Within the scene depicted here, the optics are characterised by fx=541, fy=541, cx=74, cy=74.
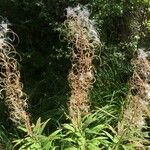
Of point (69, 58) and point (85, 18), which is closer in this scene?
point (85, 18)

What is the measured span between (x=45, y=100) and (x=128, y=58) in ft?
6.08

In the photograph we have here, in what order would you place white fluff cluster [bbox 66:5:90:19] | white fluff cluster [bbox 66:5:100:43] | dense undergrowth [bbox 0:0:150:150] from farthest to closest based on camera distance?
white fluff cluster [bbox 66:5:90:19] < white fluff cluster [bbox 66:5:100:43] < dense undergrowth [bbox 0:0:150:150]

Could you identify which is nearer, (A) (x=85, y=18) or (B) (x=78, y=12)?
(A) (x=85, y=18)

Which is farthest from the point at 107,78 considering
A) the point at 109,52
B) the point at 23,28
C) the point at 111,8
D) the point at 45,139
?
the point at 45,139

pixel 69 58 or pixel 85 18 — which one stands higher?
pixel 85 18

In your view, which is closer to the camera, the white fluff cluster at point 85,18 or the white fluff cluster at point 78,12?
the white fluff cluster at point 85,18

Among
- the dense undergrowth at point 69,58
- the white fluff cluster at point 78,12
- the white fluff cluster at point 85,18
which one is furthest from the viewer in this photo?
the white fluff cluster at point 78,12

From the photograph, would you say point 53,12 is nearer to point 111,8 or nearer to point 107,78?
point 111,8

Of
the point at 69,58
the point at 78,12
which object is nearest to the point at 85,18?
the point at 78,12

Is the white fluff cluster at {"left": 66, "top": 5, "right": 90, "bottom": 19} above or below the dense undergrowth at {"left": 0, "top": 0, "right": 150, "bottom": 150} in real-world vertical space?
above

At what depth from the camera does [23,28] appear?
32.0 feet

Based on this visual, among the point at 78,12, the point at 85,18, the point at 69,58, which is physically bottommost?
the point at 69,58

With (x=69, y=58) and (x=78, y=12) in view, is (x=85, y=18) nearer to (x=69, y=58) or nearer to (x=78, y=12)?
(x=78, y=12)

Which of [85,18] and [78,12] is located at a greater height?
[78,12]
